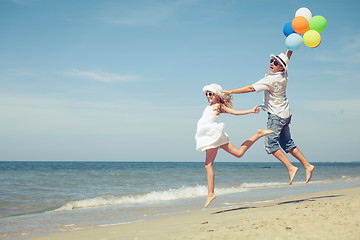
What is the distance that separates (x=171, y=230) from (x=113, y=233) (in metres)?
0.86

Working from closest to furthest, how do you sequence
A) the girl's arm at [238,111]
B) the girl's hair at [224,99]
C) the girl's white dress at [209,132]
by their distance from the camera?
the girl's arm at [238,111] < the girl's white dress at [209,132] < the girl's hair at [224,99]

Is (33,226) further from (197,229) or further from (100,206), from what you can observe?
(197,229)

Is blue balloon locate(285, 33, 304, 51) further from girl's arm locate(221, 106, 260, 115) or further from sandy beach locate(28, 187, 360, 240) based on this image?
sandy beach locate(28, 187, 360, 240)

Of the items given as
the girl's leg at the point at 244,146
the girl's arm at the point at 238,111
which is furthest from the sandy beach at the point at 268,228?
the girl's arm at the point at 238,111

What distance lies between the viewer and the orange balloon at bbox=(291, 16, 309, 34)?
5789 millimetres

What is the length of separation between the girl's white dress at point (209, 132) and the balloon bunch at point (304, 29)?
1802 mm

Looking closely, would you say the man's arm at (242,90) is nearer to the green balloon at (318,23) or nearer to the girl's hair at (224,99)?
the girl's hair at (224,99)

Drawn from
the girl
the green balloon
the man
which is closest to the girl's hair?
the girl

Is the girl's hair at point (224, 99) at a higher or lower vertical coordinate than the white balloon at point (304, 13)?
lower

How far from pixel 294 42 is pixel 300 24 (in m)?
0.42

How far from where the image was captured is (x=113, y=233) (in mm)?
4648

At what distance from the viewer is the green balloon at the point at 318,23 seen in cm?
579

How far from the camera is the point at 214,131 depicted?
17.1 feet

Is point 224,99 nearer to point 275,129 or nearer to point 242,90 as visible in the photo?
point 242,90
